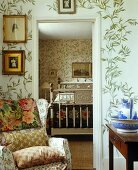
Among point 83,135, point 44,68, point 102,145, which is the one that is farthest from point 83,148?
point 44,68

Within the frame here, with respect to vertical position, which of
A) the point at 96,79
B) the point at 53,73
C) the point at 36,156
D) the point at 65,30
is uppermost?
the point at 65,30

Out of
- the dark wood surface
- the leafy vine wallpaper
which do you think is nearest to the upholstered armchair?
the leafy vine wallpaper

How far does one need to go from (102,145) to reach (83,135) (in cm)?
238

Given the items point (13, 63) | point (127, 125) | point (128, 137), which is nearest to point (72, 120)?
point (13, 63)

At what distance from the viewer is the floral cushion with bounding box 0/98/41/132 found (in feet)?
10.3

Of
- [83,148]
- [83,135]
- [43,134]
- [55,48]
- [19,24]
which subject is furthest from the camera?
[55,48]

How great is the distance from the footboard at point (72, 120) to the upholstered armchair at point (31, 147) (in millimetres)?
2684

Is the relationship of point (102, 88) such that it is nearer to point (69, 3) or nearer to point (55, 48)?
point (69, 3)

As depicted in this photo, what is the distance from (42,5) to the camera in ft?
12.2

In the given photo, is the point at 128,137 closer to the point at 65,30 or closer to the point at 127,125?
the point at 127,125

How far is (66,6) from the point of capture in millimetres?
3705

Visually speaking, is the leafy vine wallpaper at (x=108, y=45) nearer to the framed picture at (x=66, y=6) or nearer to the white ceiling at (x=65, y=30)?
the framed picture at (x=66, y=6)

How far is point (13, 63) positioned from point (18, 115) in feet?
2.71

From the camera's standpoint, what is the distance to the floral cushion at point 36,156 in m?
2.64
